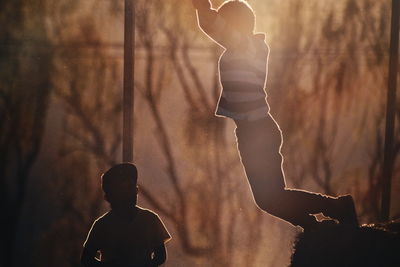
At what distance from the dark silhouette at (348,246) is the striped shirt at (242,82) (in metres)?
0.51

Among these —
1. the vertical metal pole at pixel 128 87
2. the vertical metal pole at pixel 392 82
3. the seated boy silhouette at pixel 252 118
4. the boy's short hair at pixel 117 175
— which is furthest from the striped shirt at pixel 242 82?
the vertical metal pole at pixel 392 82

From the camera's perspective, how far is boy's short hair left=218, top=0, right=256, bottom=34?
227 cm

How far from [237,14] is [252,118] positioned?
16.4 inches

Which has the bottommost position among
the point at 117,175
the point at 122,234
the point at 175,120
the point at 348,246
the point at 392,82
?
the point at 175,120

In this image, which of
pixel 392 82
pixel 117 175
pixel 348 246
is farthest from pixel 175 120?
pixel 348 246

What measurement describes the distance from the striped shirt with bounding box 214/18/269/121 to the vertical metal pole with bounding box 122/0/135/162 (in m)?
0.72

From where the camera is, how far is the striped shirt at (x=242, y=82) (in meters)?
2.24

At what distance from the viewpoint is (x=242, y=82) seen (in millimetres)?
2248

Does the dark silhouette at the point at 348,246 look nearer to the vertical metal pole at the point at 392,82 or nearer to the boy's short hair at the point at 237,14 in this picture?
the boy's short hair at the point at 237,14

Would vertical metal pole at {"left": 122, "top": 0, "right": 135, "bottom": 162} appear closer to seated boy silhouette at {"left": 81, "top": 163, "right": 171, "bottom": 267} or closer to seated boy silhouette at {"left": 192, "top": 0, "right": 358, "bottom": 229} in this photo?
seated boy silhouette at {"left": 81, "top": 163, "right": 171, "bottom": 267}

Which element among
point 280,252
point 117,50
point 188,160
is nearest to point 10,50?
point 117,50

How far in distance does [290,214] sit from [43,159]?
26.8ft

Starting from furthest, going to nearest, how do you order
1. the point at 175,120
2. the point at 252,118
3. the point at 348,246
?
the point at 175,120
the point at 252,118
the point at 348,246

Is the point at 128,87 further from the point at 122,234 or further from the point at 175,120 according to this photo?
the point at 175,120
